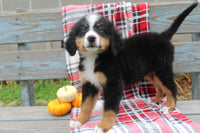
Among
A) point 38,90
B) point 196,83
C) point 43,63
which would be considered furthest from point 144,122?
point 38,90

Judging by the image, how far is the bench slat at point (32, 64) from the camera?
315 cm

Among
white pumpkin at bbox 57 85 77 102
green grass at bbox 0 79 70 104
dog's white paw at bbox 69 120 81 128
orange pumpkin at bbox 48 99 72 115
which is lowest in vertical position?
green grass at bbox 0 79 70 104

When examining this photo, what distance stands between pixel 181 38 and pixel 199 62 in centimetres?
169

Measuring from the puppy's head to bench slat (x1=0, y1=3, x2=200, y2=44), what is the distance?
0.89m

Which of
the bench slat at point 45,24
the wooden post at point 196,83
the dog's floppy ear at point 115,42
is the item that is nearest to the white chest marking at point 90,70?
the dog's floppy ear at point 115,42

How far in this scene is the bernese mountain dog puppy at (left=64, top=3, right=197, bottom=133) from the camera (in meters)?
2.24

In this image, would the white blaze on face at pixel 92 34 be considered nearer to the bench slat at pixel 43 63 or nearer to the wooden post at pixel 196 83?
the bench slat at pixel 43 63

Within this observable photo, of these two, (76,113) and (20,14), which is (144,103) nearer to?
(76,113)

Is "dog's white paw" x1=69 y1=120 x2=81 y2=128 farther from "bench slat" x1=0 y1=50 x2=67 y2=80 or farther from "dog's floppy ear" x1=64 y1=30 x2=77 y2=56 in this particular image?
"bench slat" x1=0 y1=50 x2=67 y2=80

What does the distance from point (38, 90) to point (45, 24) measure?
83.5 inches

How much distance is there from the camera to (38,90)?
15.7ft

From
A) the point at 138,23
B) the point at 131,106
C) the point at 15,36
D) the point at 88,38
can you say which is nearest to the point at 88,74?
the point at 88,38

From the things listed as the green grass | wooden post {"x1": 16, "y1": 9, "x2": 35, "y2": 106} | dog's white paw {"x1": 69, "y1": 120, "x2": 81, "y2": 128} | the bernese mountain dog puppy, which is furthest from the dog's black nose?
the green grass

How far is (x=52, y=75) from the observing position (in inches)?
127
